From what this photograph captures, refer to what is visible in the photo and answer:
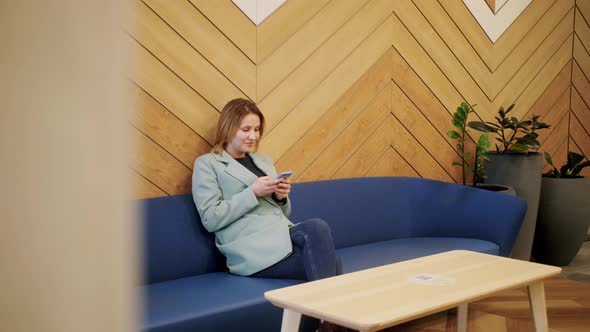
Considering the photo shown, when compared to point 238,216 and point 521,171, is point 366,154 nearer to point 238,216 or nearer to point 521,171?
point 521,171

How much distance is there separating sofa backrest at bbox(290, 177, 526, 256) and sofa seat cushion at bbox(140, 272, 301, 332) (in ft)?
2.58

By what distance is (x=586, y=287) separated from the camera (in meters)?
4.27

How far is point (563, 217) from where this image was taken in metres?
4.87

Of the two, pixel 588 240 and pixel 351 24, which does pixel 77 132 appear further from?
pixel 588 240

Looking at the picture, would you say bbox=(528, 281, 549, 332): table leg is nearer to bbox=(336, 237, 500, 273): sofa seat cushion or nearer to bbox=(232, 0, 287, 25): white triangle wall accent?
bbox=(336, 237, 500, 273): sofa seat cushion

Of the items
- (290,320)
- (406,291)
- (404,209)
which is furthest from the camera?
(404,209)

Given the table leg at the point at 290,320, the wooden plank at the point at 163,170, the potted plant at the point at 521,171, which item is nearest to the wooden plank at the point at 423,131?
the potted plant at the point at 521,171

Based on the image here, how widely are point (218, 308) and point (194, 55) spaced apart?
137 centimetres

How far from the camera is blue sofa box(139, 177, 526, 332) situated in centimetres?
263

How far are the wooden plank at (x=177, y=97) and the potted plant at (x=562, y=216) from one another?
2713 mm

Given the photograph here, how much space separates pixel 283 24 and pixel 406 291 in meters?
1.86

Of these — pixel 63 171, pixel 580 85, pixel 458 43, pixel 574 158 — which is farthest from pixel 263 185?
pixel 580 85

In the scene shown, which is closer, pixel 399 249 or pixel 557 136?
pixel 399 249

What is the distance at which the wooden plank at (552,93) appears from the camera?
5402mm
